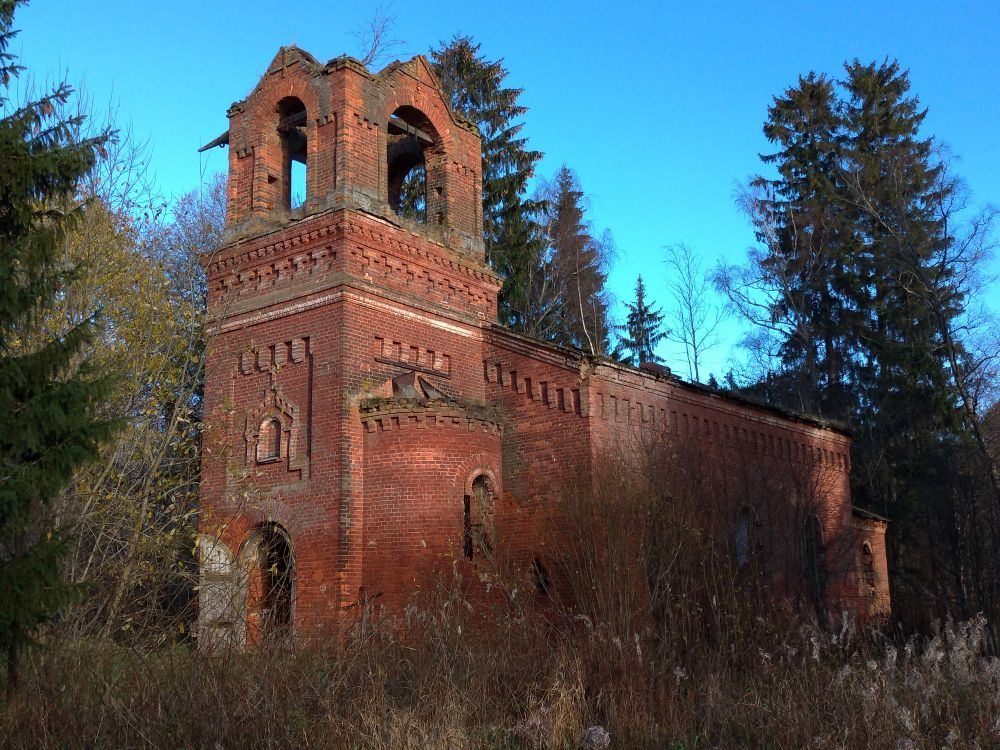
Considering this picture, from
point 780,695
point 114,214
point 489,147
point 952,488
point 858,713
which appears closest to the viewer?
point 858,713

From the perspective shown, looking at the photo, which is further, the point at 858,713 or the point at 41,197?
the point at 41,197

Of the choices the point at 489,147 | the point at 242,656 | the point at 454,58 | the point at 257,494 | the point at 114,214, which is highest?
the point at 454,58

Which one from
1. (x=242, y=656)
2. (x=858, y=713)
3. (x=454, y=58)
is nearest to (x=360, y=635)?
(x=242, y=656)

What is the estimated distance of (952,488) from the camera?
2595 centimetres

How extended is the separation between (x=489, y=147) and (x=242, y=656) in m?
23.6

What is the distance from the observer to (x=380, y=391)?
14.5 meters

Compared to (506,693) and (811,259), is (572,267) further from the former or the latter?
(506,693)

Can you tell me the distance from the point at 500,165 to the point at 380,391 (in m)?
16.3

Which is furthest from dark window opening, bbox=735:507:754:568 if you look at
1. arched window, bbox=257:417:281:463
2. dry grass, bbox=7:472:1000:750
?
arched window, bbox=257:417:281:463

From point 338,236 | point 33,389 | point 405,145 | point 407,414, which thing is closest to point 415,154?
point 405,145

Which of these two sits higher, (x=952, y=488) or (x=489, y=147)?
(x=489, y=147)

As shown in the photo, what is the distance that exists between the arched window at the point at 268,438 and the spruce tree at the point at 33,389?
700cm

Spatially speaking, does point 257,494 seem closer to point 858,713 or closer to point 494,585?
point 494,585

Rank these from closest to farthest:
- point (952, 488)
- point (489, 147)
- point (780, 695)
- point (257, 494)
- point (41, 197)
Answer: point (780, 695)
point (41, 197)
point (257, 494)
point (952, 488)
point (489, 147)
